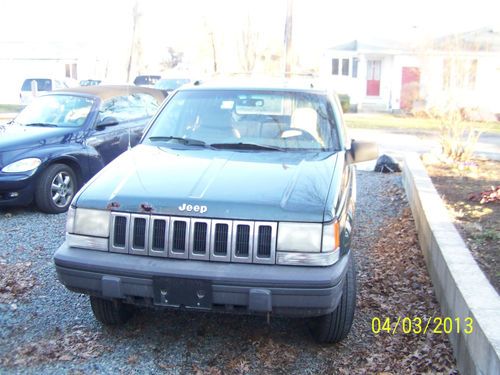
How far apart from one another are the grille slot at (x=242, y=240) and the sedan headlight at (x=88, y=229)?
0.84 m

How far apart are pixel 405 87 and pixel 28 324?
90.2 feet

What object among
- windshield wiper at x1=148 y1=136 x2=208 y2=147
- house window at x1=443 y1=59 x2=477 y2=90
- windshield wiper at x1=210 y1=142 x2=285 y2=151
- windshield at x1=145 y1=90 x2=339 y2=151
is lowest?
windshield wiper at x1=210 y1=142 x2=285 y2=151

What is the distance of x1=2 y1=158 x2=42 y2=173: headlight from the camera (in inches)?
272

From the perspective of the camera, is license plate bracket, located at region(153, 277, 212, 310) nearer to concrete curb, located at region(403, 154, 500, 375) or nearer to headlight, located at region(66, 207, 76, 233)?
headlight, located at region(66, 207, 76, 233)

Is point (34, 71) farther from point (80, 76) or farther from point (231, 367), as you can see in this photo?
point (231, 367)

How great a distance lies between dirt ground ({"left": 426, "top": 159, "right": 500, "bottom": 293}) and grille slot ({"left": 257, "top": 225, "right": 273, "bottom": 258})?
1777 millimetres

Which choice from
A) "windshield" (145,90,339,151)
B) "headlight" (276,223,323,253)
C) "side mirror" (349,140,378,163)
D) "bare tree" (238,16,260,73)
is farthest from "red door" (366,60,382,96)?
"headlight" (276,223,323,253)

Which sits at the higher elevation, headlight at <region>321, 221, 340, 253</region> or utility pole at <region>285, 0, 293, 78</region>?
utility pole at <region>285, 0, 293, 78</region>

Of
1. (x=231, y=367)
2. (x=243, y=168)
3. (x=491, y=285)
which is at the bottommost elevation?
(x=231, y=367)

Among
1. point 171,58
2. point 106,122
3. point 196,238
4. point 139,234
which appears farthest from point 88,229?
point 171,58

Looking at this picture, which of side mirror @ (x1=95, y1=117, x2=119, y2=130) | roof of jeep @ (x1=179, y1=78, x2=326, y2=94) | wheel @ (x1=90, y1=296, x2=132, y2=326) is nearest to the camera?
wheel @ (x1=90, y1=296, x2=132, y2=326)

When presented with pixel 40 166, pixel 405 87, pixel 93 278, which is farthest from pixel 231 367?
pixel 405 87

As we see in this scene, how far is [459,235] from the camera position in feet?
16.4
